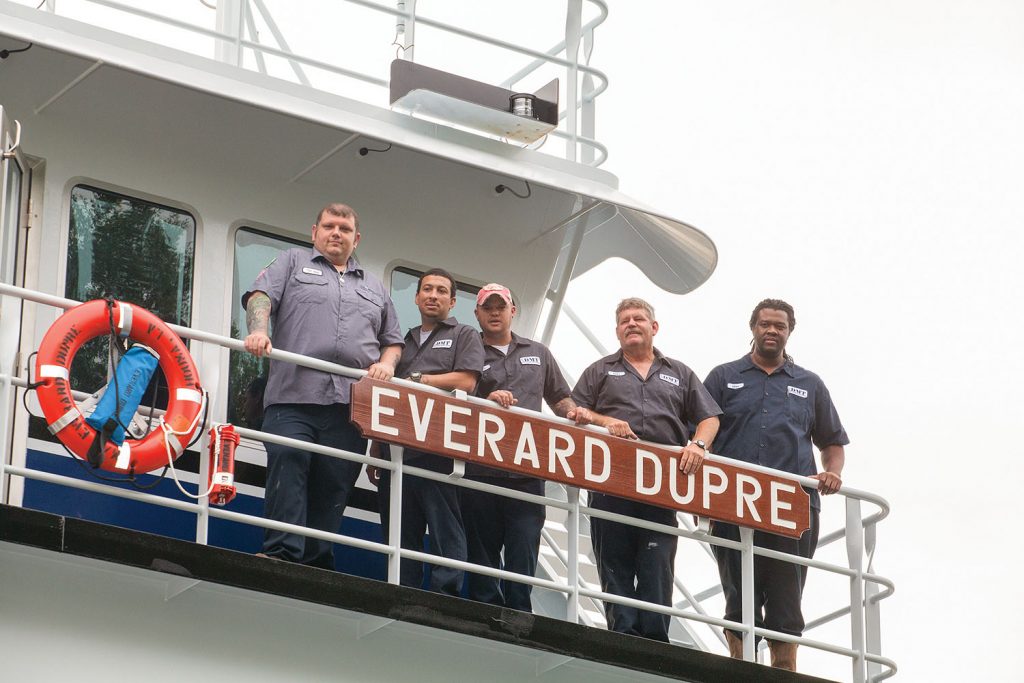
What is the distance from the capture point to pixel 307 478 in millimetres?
9586

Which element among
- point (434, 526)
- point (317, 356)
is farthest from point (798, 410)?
point (317, 356)

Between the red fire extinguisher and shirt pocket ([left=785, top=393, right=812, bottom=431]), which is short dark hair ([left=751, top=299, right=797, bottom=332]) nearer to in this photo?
shirt pocket ([left=785, top=393, right=812, bottom=431])

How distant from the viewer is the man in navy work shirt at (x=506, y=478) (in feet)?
32.7

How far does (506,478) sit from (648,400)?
0.97 meters

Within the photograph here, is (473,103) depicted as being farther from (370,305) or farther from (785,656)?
(785,656)

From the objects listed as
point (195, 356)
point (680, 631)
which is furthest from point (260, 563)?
point (680, 631)

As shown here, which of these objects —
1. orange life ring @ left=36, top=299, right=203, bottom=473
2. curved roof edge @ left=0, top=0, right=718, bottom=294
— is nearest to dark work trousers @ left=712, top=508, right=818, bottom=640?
curved roof edge @ left=0, top=0, right=718, bottom=294

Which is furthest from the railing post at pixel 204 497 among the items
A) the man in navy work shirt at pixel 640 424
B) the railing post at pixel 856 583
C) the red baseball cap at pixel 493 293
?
the railing post at pixel 856 583

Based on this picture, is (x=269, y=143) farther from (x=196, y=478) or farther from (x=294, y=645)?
(x=294, y=645)

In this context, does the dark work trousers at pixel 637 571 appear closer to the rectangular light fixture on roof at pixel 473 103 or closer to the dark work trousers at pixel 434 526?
the dark work trousers at pixel 434 526

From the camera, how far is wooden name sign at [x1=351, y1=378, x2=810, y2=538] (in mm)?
9461

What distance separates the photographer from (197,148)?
11203 millimetres

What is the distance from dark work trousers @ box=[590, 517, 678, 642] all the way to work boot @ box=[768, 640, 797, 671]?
73cm

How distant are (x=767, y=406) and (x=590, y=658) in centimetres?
202
